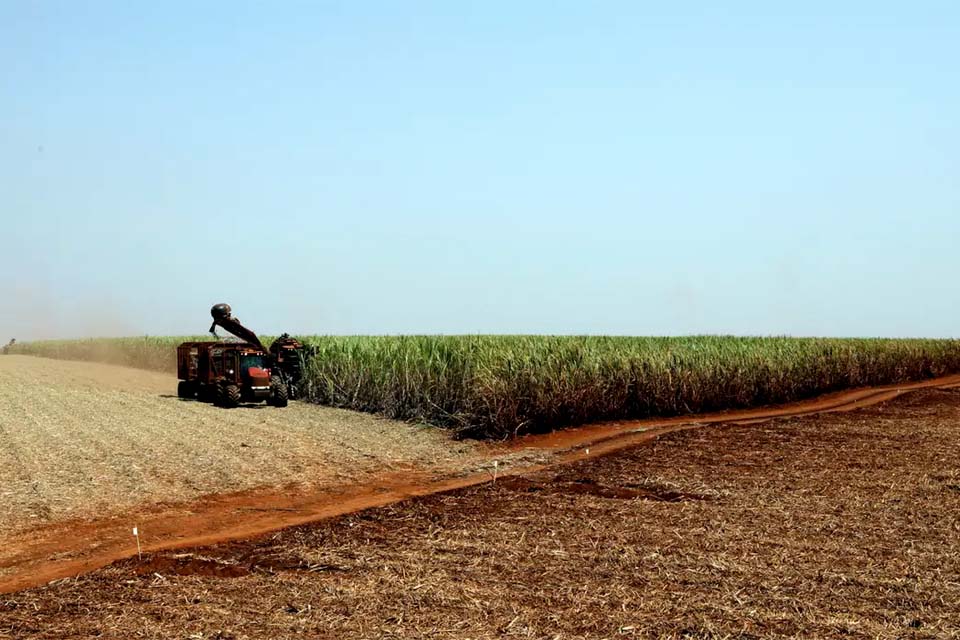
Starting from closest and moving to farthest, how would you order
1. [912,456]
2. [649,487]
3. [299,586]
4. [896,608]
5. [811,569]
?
[896,608], [299,586], [811,569], [649,487], [912,456]

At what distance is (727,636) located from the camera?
6.84 metres

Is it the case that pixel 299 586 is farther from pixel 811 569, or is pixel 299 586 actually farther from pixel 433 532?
pixel 811 569

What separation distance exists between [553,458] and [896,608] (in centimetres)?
1042

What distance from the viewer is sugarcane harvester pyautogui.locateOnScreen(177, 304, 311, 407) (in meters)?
25.9

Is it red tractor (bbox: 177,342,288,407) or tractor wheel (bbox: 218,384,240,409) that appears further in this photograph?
red tractor (bbox: 177,342,288,407)

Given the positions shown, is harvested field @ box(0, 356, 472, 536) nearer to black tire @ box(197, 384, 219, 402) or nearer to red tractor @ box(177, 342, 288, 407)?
red tractor @ box(177, 342, 288, 407)

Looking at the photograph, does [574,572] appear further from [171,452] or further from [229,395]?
[229,395]

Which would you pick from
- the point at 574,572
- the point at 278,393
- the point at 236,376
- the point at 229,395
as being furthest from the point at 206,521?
the point at 278,393

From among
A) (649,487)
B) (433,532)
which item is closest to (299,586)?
(433,532)

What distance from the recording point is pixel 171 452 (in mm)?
17016

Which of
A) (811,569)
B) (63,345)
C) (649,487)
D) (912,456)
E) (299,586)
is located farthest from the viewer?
(63,345)

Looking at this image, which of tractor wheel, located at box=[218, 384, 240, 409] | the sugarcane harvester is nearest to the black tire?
the sugarcane harvester

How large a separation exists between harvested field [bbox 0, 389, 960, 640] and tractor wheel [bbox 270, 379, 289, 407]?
46.3 feet

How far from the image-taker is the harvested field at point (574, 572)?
717 cm
